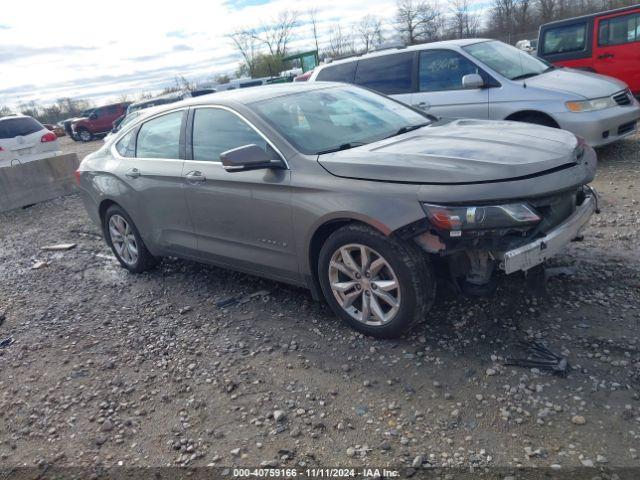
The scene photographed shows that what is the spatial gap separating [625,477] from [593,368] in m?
0.80

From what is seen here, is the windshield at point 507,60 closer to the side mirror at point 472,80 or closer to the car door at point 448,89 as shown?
the car door at point 448,89

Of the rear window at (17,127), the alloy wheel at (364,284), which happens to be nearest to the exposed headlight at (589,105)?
the alloy wheel at (364,284)

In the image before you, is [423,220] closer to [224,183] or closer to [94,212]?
[224,183]

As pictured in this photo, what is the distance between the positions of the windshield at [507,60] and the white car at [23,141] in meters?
10.1

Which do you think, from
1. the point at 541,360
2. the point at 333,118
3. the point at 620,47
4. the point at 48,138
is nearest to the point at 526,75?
the point at 620,47

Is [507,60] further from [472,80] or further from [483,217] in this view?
[483,217]

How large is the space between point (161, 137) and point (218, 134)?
877 mm

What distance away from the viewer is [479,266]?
326cm

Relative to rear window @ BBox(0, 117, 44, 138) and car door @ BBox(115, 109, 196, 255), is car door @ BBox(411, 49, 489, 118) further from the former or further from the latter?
rear window @ BBox(0, 117, 44, 138)

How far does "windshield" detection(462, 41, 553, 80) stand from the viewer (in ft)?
24.1

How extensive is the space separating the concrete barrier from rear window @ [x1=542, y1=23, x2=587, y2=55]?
983 centimetres

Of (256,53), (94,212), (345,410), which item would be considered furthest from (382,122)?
(256,53)

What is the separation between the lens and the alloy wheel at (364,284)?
342 centimetres

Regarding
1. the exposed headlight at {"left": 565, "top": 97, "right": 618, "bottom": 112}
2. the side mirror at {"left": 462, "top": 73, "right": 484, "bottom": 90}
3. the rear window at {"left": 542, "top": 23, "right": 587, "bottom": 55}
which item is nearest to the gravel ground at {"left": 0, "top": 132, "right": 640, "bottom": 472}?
the exposed headlight at {"left": 565, "top": 97, "right": 618, "bottom": 112}
